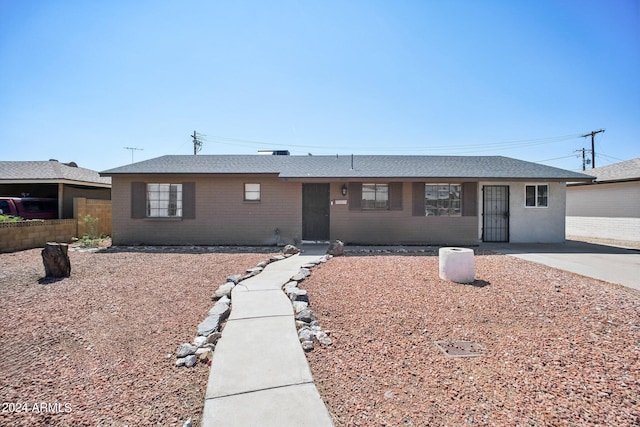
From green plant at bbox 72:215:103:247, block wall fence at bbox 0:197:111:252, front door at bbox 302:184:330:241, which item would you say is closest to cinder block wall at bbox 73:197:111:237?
block wall fence at bbox 0:197:111:252

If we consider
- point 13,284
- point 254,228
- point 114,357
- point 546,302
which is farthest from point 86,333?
point 254,228

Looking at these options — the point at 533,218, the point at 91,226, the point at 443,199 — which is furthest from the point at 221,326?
the point at 533,218

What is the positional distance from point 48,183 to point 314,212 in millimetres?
11058

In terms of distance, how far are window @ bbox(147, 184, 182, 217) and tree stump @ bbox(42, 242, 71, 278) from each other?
4859mm

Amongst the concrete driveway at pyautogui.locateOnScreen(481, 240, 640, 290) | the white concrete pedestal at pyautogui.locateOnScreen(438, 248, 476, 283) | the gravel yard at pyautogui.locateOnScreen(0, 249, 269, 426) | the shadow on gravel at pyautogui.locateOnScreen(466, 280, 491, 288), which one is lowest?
the gravel yard at pyautogui.locateOnScreen(0, 249, 269, 426)

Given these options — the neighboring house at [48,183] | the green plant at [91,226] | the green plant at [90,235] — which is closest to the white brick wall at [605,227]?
the green plant at [90,235]

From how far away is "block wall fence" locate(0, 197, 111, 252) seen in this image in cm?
898

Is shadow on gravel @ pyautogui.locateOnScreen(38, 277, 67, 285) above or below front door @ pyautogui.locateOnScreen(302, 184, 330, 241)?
below

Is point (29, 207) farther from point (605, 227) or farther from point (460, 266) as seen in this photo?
point (605, 227)

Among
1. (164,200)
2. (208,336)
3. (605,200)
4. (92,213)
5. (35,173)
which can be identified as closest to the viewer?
(208,336)

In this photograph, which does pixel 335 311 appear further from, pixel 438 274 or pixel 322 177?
pixel 322 177

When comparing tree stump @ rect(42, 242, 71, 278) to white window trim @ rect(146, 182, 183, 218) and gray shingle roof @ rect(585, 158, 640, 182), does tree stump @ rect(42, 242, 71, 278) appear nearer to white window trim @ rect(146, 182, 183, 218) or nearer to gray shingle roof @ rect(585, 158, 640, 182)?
white window trim @ rect(146, 182, 183, 218)

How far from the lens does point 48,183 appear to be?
12141 millimetres

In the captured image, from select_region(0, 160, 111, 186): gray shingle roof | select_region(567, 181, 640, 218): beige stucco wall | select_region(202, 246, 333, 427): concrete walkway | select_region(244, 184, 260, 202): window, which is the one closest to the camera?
select_region(202, 246, 333, 427): concrete walkway
